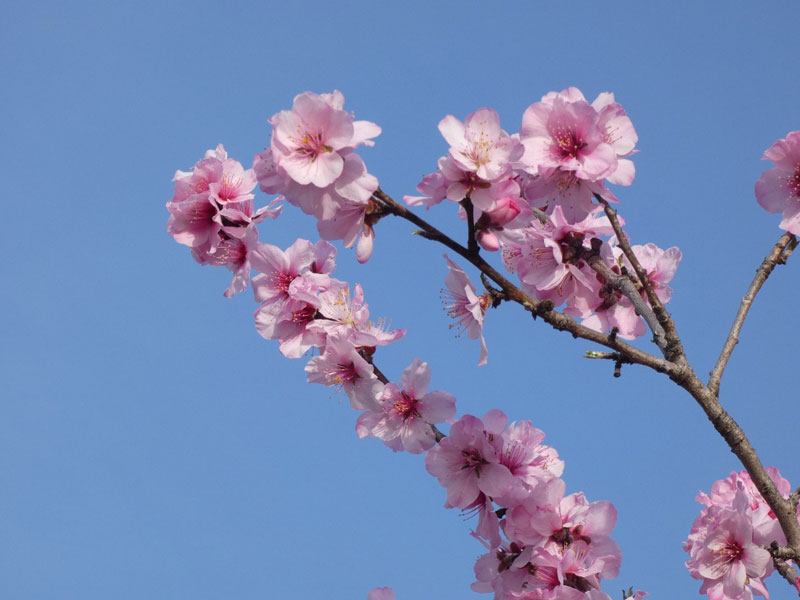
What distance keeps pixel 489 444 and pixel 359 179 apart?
4.29ft

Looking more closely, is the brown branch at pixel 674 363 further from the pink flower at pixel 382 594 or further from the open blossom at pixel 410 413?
the pink flower at pixel 382 594

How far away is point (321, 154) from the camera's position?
10.5ft

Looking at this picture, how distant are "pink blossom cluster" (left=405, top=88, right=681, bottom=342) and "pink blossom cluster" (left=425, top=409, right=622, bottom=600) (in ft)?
1.56

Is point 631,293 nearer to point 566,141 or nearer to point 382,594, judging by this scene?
point 566,141

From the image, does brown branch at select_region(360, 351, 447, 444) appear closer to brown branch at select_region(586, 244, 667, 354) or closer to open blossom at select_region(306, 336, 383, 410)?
open blossom at select_region(306, 336, 383, 410)

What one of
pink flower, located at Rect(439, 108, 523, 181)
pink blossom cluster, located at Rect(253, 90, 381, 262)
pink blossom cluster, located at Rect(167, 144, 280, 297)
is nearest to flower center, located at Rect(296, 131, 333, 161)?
pink blossom cluster, located at Rect(253, 90, 381, 262)

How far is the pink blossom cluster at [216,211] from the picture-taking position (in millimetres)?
3834

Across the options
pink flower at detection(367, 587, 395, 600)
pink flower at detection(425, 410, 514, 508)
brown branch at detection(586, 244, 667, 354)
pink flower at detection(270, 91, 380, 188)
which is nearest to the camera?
pink flower at detection(270, 91, 380, 188)

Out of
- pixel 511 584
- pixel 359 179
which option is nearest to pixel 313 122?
pixel 359 179

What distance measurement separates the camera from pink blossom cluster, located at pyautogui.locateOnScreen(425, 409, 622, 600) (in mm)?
3637

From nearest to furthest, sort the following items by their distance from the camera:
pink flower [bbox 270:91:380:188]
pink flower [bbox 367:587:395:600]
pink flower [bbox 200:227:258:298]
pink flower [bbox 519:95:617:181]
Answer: pink flower [bbox 270:91:380:188] < pink flower [bbox 519:95:617:181] < pink flower [bbox 200:227:258:298] < pink flower [bbox 367:587:395:600]

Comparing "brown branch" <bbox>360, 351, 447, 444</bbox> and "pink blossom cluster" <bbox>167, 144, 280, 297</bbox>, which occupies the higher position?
"pink blossom cluster" <bbox>167, 144, 280, 297</bbox>

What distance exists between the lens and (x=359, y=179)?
126 inches

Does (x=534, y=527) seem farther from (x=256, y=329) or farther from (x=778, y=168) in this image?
(x=778, y=168)
